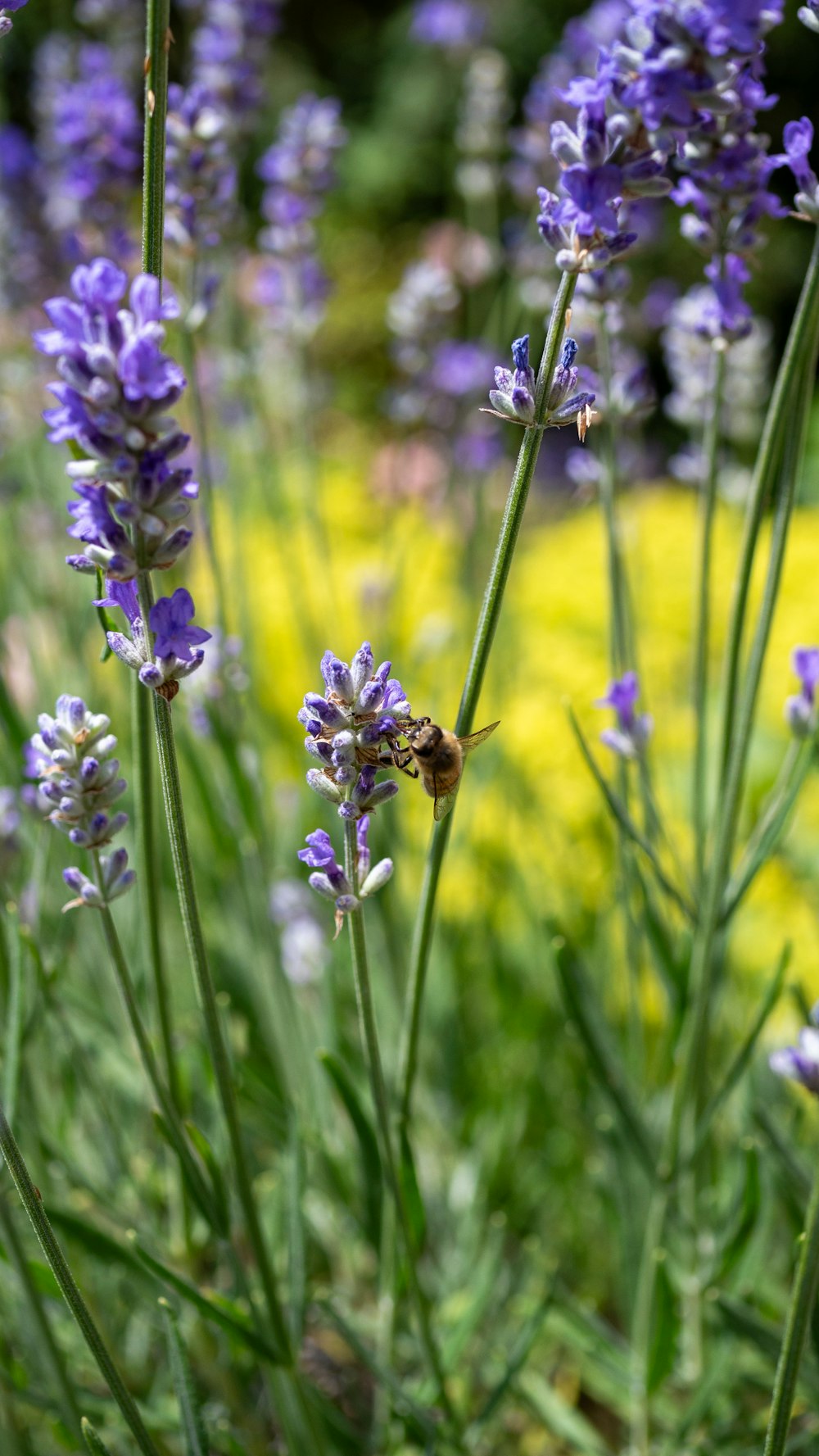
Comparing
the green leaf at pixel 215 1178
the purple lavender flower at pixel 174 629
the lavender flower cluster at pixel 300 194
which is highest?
the lavender flower cluster at pixel 300 194

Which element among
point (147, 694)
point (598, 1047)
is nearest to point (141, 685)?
point (147, 694)

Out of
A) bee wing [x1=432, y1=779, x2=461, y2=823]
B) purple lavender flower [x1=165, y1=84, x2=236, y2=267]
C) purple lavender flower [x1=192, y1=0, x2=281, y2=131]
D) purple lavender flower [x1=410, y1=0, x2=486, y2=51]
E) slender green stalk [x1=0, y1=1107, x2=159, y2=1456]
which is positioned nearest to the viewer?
slender green stalk [x1=0, y1=1107, x2=159, y2=1456]

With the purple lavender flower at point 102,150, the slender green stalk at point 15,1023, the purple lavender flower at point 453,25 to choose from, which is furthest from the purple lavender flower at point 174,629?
the purple lavender flower at point 453,25

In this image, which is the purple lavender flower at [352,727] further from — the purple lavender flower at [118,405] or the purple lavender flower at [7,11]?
the purple lavender flower at [7,11]

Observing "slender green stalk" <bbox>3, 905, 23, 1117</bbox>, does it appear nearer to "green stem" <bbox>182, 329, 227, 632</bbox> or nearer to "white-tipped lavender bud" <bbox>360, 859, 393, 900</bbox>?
"white-tipped lavender bud" <bbox>360, 859, 393, 900</bbox>

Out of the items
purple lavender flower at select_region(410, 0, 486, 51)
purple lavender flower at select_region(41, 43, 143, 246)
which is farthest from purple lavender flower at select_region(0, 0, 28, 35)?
purple lavender flower at select_region(410, 0, 486, 51)

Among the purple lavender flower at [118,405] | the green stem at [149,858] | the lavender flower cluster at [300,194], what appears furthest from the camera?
the lavender flower cluster at [300,194]
